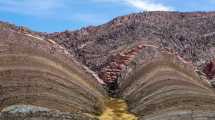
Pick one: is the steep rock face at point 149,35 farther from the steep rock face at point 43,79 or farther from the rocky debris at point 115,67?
the steep rock face at point 43,79

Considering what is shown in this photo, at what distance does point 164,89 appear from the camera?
3797cm

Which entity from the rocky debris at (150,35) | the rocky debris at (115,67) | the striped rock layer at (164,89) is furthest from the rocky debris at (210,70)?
the rocky debris at (115,67)

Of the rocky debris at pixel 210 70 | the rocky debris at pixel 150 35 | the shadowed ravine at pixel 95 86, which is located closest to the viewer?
the shadowed ravine at pixel 95 86

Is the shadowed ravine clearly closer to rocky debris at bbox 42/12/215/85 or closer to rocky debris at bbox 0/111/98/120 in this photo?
rocky debris at bbox 0/111/98/120

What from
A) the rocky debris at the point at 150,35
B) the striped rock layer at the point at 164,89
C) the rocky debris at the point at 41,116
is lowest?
the rocky debris at the point at 41,116

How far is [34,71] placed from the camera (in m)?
34.5

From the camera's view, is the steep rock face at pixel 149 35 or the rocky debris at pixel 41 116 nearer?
the rocky debris at pixel 41 116

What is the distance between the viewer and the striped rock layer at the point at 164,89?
3381 centimetres

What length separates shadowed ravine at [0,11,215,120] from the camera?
31094mm

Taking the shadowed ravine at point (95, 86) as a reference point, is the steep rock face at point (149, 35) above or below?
above

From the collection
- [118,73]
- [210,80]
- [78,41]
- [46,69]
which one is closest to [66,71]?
[46,69]

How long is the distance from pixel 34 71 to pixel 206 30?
43.9m

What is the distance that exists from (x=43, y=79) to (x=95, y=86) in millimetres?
6294

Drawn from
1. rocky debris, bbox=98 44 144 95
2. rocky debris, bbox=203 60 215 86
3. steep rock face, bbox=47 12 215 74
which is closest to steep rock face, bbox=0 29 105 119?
rocky debris, bbox=98 44 144 95
